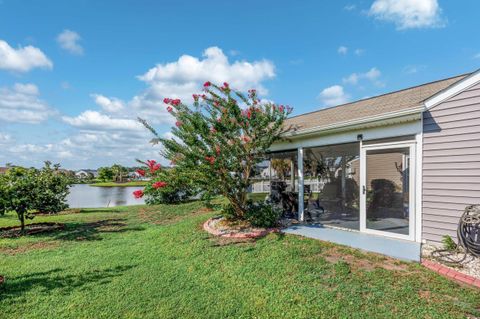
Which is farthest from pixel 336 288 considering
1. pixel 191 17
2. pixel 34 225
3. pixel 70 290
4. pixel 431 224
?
pixel 191 17

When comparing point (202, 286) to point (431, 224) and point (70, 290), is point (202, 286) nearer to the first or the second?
point (70, 290)

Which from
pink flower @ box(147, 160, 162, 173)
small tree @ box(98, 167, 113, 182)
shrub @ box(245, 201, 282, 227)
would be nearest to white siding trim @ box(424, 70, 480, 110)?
shrub @ box(245, 201, 282, 227)

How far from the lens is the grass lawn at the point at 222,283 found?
3.17 m

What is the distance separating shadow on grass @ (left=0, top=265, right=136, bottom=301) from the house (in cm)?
527

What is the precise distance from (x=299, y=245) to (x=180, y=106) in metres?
4.51

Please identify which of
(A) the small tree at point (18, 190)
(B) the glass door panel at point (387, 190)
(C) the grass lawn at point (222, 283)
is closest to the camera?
(C) the grass lawn at point (222, 283)

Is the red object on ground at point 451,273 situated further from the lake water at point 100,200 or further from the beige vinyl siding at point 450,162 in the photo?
the lake water at point 100,200

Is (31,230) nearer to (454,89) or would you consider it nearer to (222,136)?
(222,136)

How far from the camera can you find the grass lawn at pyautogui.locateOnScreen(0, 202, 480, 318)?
125 inches

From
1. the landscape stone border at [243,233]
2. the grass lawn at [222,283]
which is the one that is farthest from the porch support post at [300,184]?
the grass lawn at [222,283]

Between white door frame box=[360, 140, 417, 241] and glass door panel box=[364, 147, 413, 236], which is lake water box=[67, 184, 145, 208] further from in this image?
glass door panel box=[364, 147, 413, 236]

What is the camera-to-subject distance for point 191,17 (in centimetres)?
1070

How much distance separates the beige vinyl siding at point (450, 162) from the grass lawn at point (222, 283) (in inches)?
63.6

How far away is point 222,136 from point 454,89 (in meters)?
4.93
